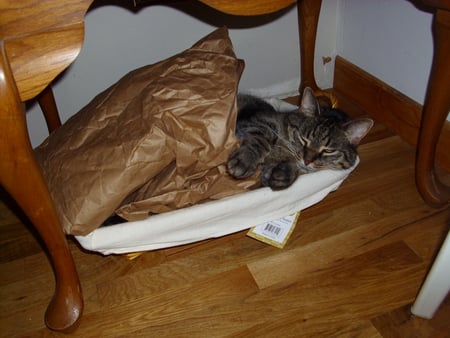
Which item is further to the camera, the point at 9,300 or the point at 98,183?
the point at 9,300

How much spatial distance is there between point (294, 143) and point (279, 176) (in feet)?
0.52

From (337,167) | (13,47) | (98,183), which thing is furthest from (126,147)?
(337,167)

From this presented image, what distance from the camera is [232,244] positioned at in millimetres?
1018

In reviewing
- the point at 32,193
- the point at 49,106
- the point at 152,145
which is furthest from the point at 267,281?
the point at 49,106

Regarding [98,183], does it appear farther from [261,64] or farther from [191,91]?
[261,64]

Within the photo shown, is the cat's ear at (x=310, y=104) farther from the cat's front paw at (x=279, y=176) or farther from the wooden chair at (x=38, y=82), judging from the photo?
the wooden chair at (x=38, y=82)

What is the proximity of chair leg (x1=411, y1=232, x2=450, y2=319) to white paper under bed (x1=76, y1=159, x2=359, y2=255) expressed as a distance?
1.06 ft

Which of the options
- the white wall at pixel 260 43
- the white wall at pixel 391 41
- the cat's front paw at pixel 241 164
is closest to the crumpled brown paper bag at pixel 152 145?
the cat's front paw at pixel 241 164

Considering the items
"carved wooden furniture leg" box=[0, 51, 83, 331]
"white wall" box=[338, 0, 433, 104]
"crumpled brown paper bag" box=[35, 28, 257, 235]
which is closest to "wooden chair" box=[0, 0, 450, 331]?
"carved wooden furniture leg" box=[0, 51, 83, 331]

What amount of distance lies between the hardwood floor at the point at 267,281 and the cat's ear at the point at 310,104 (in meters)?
0.27

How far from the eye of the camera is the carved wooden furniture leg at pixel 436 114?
0.87m

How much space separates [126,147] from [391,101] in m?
1.00

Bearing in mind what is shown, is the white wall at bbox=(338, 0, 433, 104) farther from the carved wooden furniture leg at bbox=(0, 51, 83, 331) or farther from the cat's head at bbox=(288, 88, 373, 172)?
the carved wooden furniture leg at bbox=(0, 51, 83, 331)

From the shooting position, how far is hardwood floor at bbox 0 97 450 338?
823 millimetres
